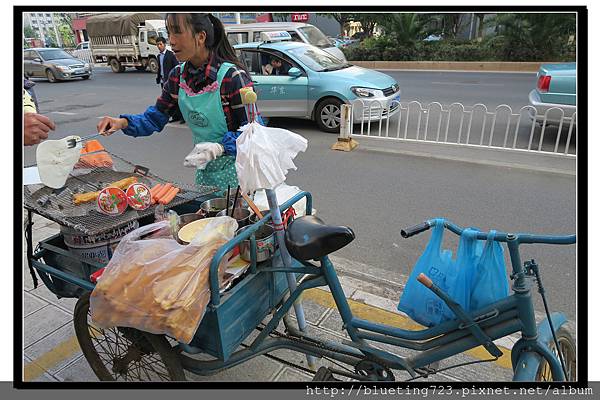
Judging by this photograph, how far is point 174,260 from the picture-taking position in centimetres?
157

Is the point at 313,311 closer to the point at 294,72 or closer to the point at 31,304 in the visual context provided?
the point at 31,304

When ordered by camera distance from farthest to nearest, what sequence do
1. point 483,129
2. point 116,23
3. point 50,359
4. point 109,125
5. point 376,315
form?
1. point 116,23
2. point 483,129
3. point 376,315
4. point 50,359
5. point 109,125

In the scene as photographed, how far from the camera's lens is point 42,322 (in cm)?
269

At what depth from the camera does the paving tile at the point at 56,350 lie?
2355 mm

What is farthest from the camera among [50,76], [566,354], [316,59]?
[50,76]

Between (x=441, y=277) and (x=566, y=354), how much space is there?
783 mm

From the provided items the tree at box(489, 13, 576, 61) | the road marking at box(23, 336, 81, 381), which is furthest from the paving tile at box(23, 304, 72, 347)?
the tree at box(489, 13, 576, 61)

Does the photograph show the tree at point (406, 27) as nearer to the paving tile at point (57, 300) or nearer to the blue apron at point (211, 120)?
the blue apron at point (211, 120)

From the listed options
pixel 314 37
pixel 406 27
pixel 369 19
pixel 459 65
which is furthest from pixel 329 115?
pixel 369 19

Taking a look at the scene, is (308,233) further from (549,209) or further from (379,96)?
(379,96)

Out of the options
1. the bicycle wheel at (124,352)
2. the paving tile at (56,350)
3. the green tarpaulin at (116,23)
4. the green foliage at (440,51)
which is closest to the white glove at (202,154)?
the bicycle wheel at (124,352)

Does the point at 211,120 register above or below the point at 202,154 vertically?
above

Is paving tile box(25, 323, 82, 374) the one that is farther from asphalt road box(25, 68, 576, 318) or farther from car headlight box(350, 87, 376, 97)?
car headlight box(350, 87, 376, 97)

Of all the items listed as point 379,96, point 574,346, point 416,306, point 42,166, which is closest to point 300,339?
point 416,306
